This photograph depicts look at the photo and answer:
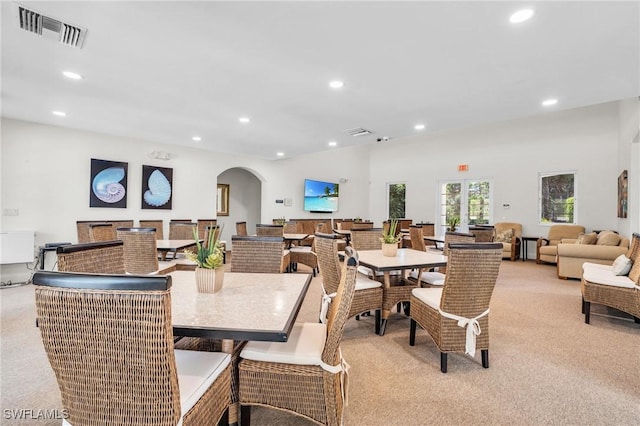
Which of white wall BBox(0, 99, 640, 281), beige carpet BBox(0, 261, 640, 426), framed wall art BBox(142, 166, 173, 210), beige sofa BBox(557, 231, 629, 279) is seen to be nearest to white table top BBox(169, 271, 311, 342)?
beige carpet BBox(0, 261, 640, 426)

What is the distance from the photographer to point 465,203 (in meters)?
9.03

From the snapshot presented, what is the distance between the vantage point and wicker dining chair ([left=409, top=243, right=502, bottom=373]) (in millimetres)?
2137

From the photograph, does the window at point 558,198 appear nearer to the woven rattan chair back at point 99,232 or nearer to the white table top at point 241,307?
the white table top at point 241,307

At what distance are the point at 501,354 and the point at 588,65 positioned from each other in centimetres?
270

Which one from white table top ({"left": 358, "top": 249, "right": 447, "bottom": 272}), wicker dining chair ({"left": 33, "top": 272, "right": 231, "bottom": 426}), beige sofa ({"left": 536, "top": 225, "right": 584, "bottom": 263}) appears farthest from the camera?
beige sofa ({"left": 536, "top": 225, "right": 584, "bottom": 263})

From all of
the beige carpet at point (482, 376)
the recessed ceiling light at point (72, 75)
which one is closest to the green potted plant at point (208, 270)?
the beige carpet at point (482, 376)

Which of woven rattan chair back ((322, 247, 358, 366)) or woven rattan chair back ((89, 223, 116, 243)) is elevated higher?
woven rattan chair back ((89, 223, 116, 243))

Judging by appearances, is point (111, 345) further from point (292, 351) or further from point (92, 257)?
point (92, 257)

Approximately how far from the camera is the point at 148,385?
3.14 ft

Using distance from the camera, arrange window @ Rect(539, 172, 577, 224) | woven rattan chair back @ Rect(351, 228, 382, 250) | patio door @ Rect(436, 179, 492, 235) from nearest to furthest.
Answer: woven rattan chair back @ Rect(351, 228, 382, 250)
window @ Rect(539, 172, 577, 224)
patio door @ Rect(436, 179, 492, 235)

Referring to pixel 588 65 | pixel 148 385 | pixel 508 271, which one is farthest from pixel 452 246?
pixel 508 271

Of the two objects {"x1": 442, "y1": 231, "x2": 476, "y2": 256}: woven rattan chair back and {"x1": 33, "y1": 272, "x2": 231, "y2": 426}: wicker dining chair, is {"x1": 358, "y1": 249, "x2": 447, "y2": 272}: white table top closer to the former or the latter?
{"x1": 442, "y1": 231, "x2": 476, "y2": 256}: woven rattan chair back

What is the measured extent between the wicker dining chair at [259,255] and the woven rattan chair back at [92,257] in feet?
2.56

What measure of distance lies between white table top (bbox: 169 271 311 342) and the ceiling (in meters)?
1.83
